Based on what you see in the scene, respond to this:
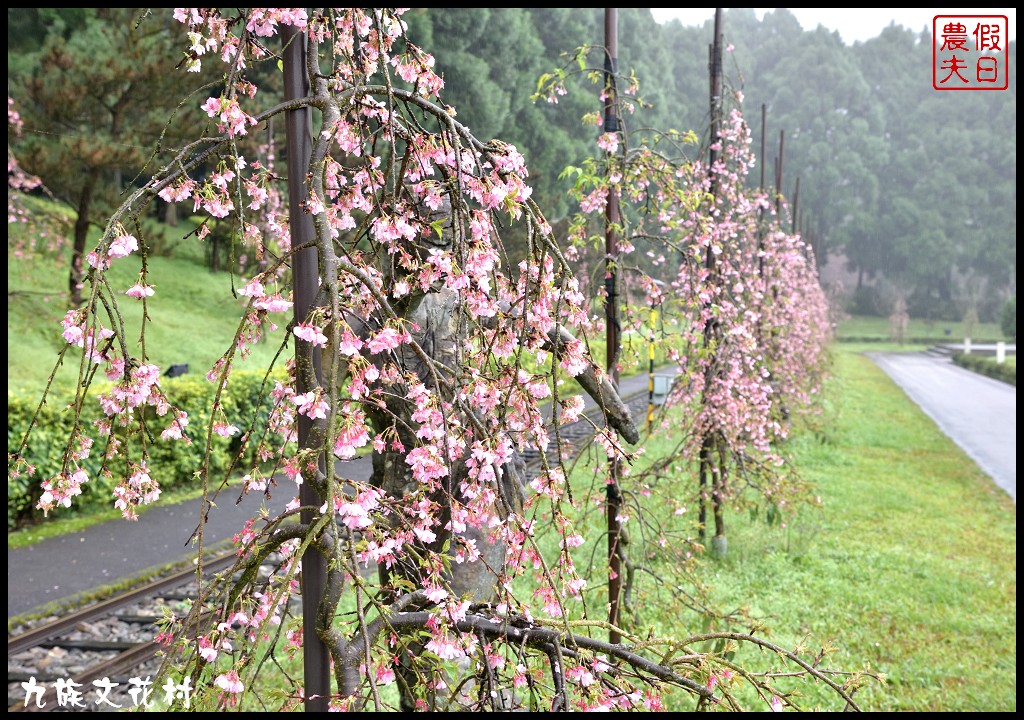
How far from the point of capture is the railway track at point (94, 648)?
453cm

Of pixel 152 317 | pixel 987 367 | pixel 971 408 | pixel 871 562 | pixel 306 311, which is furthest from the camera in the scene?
pixel 987 367

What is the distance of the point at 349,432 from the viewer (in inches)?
69.3

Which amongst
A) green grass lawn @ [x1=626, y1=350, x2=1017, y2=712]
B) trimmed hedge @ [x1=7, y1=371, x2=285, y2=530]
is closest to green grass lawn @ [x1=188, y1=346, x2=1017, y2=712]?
green grass lawn @ [x1=626, y1=350, x2=1017, y2=712]

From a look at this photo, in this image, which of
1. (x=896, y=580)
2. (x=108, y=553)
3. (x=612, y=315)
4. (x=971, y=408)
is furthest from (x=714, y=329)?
(x=971, y=408)

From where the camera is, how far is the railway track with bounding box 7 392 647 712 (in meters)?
4.53

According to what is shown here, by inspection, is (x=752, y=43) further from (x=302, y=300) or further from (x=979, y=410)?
(x=302, y=300)

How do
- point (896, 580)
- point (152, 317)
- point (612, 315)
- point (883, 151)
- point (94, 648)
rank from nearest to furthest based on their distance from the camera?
point (612, 315) < point (94, 648) < point (896, 580) < point (152, 317) < point (883, 151)

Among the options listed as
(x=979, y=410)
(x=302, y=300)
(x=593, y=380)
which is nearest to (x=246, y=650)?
(x=302, y=300)

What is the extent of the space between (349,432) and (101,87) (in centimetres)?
1235

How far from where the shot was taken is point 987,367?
87.5 feet

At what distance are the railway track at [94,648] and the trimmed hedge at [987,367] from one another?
956 inches

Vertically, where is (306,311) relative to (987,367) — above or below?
above

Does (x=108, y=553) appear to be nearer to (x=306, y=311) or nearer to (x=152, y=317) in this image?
(x=152, y=317)

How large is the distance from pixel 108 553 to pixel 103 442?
55.4 inches
